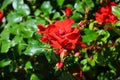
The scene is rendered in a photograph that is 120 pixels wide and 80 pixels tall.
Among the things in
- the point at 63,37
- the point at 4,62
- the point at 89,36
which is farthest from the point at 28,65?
the point at 63,37

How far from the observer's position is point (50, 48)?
1.84 metres

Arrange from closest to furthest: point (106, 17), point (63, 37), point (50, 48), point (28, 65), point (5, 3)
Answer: point (63, 37) < point (50, 48) < point (106, 17) < point (28, 65) < point (5, 3)

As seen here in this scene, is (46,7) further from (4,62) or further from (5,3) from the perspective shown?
(4,62)

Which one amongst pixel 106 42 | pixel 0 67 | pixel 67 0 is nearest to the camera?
pixel 106 42

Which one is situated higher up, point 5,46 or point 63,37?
point 63,37

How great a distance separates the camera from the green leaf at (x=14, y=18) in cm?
241

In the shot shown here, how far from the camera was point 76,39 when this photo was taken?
5.60ft

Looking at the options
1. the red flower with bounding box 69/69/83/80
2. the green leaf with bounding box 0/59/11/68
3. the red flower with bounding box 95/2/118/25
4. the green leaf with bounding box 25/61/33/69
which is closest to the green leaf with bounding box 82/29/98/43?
the red flower with bounding box 95/2/118/25

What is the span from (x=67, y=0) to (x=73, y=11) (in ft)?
0.74

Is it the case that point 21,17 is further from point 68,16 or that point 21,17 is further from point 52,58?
point 52,58

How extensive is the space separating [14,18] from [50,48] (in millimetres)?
668

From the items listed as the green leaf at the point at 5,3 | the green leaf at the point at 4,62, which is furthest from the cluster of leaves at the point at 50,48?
the green leaf at the point at 5,3

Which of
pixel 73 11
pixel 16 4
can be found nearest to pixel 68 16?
pixel 73 11

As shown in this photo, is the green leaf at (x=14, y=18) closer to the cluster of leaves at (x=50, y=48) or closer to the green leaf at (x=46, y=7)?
the cluster of leaves at (x=50, y=48)
